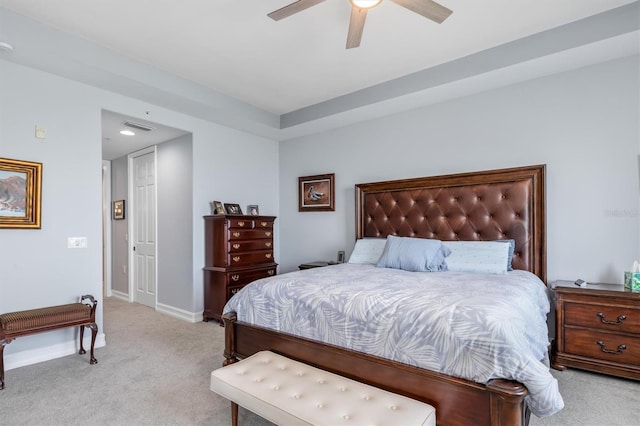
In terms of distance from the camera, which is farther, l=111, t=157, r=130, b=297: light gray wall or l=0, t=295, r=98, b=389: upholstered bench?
l=111, t=157, r=130, b=297: light gray wall

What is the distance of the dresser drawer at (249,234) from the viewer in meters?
4.25

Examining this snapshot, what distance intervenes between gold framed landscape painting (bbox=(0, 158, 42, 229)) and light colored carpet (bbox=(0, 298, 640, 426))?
129 cm

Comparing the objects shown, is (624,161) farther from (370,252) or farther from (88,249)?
(88,249)

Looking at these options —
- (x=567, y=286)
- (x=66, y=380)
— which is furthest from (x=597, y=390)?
(x=66, y=380)

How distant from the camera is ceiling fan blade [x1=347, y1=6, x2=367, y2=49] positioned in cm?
219

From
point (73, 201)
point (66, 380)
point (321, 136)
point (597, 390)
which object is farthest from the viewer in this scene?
point (321, 136)

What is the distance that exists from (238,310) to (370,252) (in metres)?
1.78

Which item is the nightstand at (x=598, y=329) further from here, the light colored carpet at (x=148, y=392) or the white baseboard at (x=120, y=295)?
the white baseboard at (x=120, y=295)

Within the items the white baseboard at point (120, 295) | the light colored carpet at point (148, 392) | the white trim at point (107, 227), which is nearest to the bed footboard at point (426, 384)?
the light colored carpet at point (148, 392)

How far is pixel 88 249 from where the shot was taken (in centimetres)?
339

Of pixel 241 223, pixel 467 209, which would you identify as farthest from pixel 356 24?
pixel 241 223

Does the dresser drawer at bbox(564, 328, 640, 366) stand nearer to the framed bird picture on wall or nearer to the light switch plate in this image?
the framed bird picture on wall

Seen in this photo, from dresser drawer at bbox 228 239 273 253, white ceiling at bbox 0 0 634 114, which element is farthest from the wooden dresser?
white ceiling at bbox 0 0 634 114

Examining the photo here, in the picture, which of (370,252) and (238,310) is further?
(370,252)
